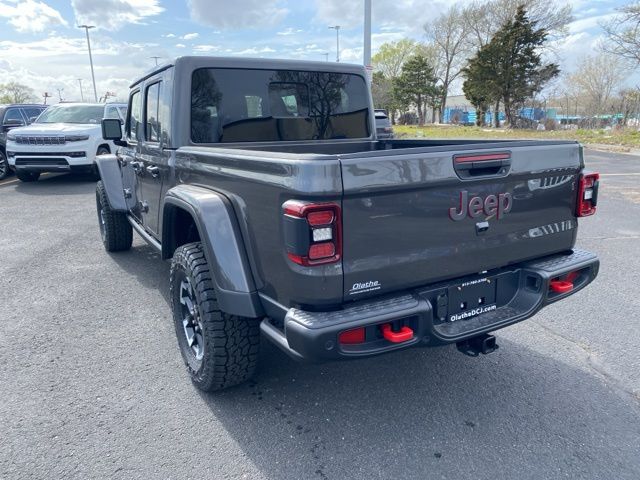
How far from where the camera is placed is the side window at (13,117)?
12.8 meters

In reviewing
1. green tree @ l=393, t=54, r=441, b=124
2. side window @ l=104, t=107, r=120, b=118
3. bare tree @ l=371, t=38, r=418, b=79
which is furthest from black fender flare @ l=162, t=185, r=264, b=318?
bare tree @ l=371, t=38, r=418, b=79

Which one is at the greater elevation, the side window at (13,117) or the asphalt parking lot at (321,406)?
the side window at (13,117)

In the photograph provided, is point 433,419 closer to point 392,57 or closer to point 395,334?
point 395,334

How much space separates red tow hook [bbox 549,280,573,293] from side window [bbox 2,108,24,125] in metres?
14.1

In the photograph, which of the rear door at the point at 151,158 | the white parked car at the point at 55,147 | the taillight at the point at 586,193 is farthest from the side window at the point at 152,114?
the white parked car at the point at 55,147

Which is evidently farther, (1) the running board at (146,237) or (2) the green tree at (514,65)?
(2) the green tree at (514,65)

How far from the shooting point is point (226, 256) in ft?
8.42

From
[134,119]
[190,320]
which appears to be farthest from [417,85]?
[190,320]

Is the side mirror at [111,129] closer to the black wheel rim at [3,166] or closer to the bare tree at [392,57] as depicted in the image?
the black wheel rim at [3,166]

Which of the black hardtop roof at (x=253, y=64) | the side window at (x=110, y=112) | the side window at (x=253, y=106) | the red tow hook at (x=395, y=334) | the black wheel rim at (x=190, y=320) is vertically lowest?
the black wheel rim at (x=190, y=320)

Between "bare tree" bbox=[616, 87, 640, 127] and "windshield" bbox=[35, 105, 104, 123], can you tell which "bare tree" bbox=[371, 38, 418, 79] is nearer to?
"bare tree" bbox=[616, 87, 640, 127]

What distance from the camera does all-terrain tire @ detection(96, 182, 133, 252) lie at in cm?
577

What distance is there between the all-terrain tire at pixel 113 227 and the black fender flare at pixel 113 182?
294 mm

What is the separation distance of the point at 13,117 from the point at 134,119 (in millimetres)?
10915
